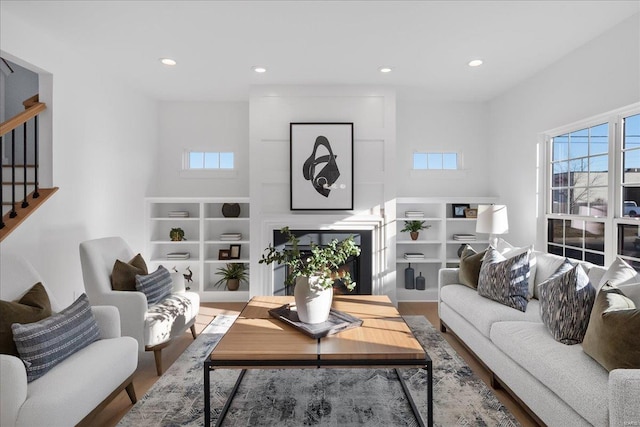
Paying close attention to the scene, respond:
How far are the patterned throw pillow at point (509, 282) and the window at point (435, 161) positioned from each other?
2394mm

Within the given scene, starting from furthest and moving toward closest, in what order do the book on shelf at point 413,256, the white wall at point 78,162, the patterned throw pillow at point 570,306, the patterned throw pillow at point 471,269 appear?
the book on shelf at point 413,256
the patterned throw pillow at point 471,269
the white wall at point 78,162
the patterned throw pillow at point 570,306

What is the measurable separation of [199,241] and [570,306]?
4.09 metres

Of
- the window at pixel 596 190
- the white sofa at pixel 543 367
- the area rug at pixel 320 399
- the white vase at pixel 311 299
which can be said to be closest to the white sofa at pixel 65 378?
the area rug at pixel 320 399

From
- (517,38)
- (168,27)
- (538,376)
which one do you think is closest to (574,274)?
(538,376)

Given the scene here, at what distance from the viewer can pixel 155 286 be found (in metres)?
3.22

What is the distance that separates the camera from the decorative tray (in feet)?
7.54

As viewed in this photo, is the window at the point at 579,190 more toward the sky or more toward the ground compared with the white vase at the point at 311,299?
more toward the sky

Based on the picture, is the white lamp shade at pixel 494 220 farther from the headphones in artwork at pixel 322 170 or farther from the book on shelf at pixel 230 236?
the book on shelf at pixel 230 236

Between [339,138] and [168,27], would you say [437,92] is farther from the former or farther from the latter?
[168,27]

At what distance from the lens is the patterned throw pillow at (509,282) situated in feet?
9.65

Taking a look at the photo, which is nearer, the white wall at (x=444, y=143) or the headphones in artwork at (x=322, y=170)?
the headphones in artwork at (x=322, y=170)

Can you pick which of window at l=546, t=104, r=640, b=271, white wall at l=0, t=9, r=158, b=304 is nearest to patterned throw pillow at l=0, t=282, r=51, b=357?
white wall at l=0, t=9, r=158, b=304

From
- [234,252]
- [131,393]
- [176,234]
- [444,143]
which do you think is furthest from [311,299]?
[444,143]

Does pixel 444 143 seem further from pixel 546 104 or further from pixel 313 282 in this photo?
pixel 313 282
